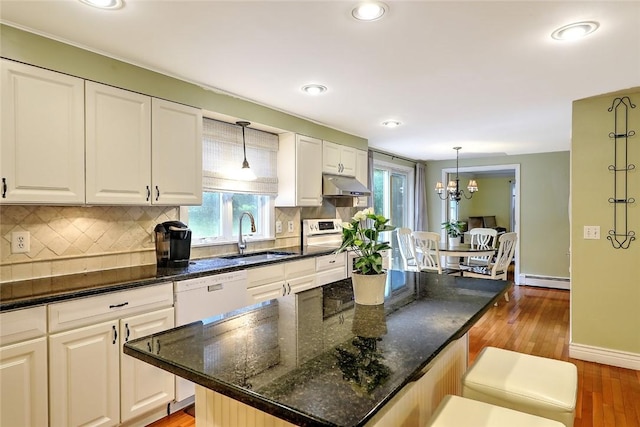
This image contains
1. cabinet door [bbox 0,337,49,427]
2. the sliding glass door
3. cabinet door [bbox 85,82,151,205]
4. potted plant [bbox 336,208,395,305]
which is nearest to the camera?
potted plant [bbox 336,208,395,305]

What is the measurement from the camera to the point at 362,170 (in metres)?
4.81

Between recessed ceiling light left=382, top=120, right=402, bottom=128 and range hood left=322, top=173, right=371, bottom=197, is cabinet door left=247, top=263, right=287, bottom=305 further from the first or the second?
recessed ceiling light left=382, top=120, right=402, bottom=128

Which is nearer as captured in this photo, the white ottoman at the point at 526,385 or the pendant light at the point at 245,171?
the white ottoman at the point at 526,385

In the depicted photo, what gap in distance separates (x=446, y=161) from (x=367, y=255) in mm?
6051

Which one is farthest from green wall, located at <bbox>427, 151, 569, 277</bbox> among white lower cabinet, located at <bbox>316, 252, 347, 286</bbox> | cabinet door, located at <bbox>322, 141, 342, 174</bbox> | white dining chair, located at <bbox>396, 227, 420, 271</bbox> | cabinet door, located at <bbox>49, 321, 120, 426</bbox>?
cabinet door, located at <bbox>49, 321, 120, 426</bbox>

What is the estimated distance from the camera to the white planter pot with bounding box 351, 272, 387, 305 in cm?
160

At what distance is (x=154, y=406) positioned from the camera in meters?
2.22

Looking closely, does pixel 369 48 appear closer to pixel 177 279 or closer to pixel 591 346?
pixel 177 279

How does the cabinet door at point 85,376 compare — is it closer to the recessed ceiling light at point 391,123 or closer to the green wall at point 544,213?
the recessed ceiling light at point 391,123

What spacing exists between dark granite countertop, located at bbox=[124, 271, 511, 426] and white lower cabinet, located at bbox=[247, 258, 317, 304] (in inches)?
44.5

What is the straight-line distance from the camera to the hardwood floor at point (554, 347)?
2365 millimetres

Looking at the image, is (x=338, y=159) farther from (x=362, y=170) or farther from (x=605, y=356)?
(x=605, y=356)

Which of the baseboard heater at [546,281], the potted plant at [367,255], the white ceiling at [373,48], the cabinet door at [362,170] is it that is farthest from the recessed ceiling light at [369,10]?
the baseboard heater at [546,281]

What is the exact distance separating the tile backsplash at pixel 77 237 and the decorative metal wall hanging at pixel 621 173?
3677 mm
